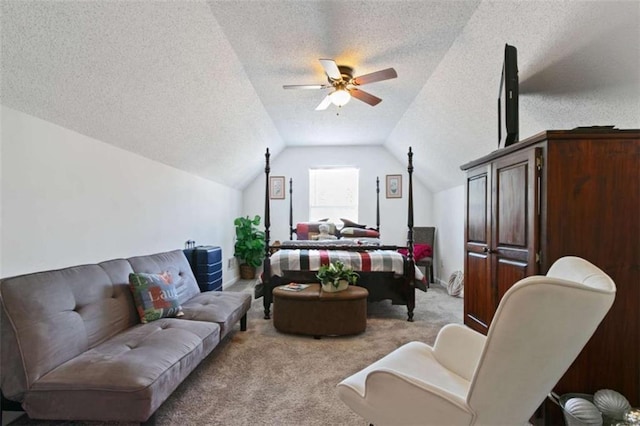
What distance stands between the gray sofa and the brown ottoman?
3.43 ft

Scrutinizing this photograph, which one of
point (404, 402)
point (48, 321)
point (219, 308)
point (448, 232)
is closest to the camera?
point (404, 402)

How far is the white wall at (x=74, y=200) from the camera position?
1.86 meters

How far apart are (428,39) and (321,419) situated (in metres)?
2.97

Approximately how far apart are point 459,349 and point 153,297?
7.18 feet

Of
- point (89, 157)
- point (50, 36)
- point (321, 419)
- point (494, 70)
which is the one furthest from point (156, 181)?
point (494, 70)

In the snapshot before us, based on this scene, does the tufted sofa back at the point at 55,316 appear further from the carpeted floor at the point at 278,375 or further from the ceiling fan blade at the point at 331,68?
the ceiling fan blade at the point at 331,68

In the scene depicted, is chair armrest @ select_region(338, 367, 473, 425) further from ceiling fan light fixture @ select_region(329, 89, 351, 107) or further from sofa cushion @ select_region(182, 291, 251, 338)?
ceiling fan light fixture @ select_region(329, 89, 351, 107)

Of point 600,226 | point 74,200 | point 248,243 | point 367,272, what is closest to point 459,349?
point 600,226

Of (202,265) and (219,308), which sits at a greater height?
(202,265)

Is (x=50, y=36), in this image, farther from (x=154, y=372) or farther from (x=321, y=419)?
(x=321, y=419)

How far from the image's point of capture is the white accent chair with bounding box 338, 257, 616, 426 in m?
1.00

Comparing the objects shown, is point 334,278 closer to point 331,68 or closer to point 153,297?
point 153,297

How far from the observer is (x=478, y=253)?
7.63 feet

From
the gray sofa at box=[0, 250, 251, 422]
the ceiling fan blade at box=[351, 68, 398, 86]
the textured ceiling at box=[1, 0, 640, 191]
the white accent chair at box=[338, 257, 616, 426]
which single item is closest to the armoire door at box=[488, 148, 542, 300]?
the white accent chair at box=[338, 257, 616, 426]
